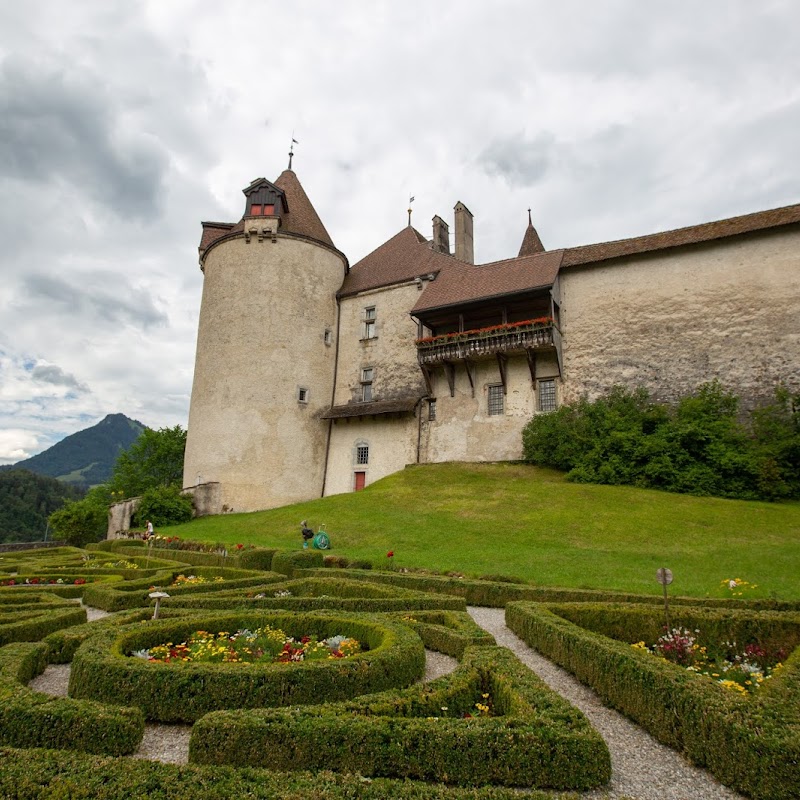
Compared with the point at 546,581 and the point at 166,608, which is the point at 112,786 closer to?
the point at 166,608

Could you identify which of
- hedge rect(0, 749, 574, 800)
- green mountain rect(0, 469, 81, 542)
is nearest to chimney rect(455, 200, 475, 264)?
hedge rect(0, 749, 574, 800)

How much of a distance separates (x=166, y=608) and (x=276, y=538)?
13.2 metres

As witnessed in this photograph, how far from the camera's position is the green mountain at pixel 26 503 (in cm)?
7612

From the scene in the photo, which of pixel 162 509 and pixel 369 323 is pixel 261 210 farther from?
pixel 162 509

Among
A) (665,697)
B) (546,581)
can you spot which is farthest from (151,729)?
(546,581)

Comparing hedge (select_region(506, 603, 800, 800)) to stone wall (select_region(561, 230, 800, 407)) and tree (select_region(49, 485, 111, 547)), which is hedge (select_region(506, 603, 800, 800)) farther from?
tree (select_region(49, 485, 111, 547))

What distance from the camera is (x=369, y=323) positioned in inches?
1435

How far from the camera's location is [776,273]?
82.8 feet

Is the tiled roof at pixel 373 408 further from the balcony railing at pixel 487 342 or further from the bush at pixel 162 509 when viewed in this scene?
the bush at pixel 162 509

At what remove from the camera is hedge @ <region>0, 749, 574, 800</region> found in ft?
12.1

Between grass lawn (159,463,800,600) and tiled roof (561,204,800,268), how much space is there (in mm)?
11904

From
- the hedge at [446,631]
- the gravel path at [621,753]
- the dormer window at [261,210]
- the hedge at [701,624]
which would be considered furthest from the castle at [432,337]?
the gravel path at [621,753]

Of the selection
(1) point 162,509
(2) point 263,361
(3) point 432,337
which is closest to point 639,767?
(3) point 432,337

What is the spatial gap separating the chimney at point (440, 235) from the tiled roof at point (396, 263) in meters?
0.87
